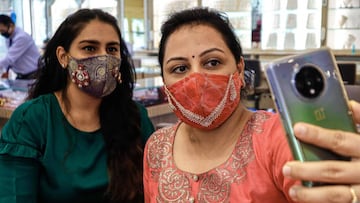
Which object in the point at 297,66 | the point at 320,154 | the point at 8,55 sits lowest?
the point at 8,55

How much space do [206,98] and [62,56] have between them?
2.91ft

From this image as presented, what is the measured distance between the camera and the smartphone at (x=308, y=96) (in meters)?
0.50

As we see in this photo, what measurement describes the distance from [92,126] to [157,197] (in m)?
0.68

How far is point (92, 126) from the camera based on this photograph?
1.59m

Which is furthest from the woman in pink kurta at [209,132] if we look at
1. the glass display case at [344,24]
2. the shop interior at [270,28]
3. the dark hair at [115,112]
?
the glass display case at [344,24]

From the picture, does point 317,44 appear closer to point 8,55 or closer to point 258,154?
point 8,55

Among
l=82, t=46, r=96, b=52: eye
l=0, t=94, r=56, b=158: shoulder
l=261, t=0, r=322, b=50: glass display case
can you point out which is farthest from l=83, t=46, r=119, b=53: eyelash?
l=261, t=0, r=322, b=50: glass display case

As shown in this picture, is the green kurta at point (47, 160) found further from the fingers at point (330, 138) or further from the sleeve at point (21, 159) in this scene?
the fingers at point (330, 138)

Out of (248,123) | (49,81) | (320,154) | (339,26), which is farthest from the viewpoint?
(339,26)

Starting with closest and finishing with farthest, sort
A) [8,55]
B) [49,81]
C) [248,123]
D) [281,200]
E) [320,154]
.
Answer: [320,154] → [281,200] → [248,123] → [49,81] → [8,55]

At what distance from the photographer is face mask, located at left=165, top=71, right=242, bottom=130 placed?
37.0 inches

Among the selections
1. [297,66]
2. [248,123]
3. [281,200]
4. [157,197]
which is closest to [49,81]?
[157,197]

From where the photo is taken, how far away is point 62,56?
5.33 feet

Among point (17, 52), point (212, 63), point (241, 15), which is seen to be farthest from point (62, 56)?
point (241, 15)
